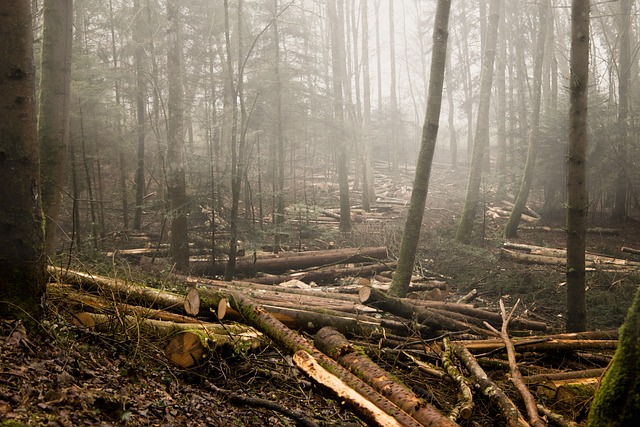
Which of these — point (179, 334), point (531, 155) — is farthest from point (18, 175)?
point (531, 155)

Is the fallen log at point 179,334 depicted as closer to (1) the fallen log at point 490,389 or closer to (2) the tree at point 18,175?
(2) the tree at point 18,175

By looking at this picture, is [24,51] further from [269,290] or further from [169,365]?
[269,290]

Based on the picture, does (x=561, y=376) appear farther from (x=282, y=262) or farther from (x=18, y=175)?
(x=282, y=262)

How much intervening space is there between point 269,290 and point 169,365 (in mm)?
4022

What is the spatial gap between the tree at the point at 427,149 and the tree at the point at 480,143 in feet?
21.7

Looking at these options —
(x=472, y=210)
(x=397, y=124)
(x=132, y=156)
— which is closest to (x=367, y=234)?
(x=472, y=210)

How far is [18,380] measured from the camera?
3379 mm

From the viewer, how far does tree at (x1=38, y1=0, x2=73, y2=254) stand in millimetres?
7125

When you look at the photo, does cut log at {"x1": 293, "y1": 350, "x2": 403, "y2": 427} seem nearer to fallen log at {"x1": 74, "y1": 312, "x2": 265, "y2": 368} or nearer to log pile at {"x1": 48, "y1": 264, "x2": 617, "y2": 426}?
log pile at {"x1": 48, "y1": 264, "x2": 617, "y2": 426}

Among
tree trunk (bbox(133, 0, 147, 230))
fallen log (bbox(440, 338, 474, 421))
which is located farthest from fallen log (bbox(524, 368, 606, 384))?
tree trunk (bbox(133, 0, 147, 230))

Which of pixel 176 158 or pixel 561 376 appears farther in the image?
pixel 176 158

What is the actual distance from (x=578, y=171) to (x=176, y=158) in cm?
885

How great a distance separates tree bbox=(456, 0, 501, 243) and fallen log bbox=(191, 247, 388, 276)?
14.5 ft

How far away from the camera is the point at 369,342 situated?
20.3 feet
